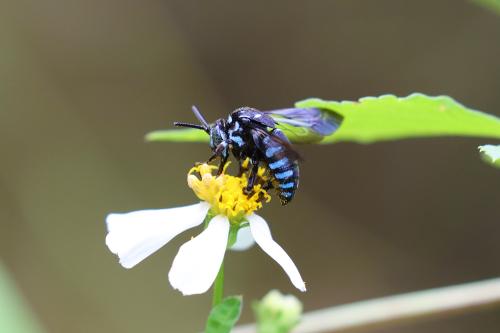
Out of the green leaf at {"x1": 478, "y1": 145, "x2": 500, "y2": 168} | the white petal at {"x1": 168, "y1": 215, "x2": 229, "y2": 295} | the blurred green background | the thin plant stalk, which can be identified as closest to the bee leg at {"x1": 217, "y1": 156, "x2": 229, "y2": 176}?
the white petal at {"x1": 168, "y1": 215, "x2": 229, "y2": 295}

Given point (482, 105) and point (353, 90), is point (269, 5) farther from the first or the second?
point (482, 105)

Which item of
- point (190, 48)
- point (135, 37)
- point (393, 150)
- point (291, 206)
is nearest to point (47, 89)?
point (135, 37)

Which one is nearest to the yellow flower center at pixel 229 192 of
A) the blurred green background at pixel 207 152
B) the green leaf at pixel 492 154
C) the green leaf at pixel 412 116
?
the green leaf at pixel 412 116

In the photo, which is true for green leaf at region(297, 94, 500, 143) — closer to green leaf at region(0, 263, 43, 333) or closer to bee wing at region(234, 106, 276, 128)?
bee wing at region(234, 106, 276, 128)

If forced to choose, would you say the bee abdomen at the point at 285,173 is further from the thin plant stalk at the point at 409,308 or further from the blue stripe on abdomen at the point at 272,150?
the thin plant stalk at the point at 409,308

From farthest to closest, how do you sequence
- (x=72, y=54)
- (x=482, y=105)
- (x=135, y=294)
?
(x=72, y=54) → (x=482, y=105) → (x=135, y=294)

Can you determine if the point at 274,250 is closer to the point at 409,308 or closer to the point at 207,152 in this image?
the point at 409,308
